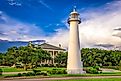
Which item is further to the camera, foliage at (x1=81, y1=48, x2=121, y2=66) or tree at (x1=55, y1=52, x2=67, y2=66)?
tree at (x1=55, y1=52, x2=67, y2=66)

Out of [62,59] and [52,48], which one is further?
[52,48]

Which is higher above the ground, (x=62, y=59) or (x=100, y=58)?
(x=62, y=59)

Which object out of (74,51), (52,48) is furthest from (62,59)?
(74,51)

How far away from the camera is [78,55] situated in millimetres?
49594

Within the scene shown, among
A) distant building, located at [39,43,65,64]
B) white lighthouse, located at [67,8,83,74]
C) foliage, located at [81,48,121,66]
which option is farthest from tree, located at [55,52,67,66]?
white lighthouse, located at [67,8,83,74]

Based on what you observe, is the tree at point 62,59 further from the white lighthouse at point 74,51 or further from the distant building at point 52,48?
the white lighthouse at point 74,51

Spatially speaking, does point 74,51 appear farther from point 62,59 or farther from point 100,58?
point 62,59

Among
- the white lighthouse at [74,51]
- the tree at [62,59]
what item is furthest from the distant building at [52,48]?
the white lighthouse at [74,51]

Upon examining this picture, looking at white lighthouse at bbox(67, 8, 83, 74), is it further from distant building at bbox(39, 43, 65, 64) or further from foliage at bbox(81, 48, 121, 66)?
distant building at bbox(39, 43, 65, 64)

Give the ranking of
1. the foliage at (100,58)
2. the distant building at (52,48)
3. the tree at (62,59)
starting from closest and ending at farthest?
the foliage at (100,58)
the tree at (62,59)
the distant building at (52,48)

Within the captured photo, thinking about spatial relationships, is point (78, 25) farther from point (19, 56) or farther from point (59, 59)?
point (59, 59)

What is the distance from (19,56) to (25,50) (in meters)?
2.95

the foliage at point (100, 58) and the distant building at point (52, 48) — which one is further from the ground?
the distant building at point (52, 48)

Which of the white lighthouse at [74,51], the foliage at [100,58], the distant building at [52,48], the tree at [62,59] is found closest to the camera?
the white lighthouse at [74,51]
